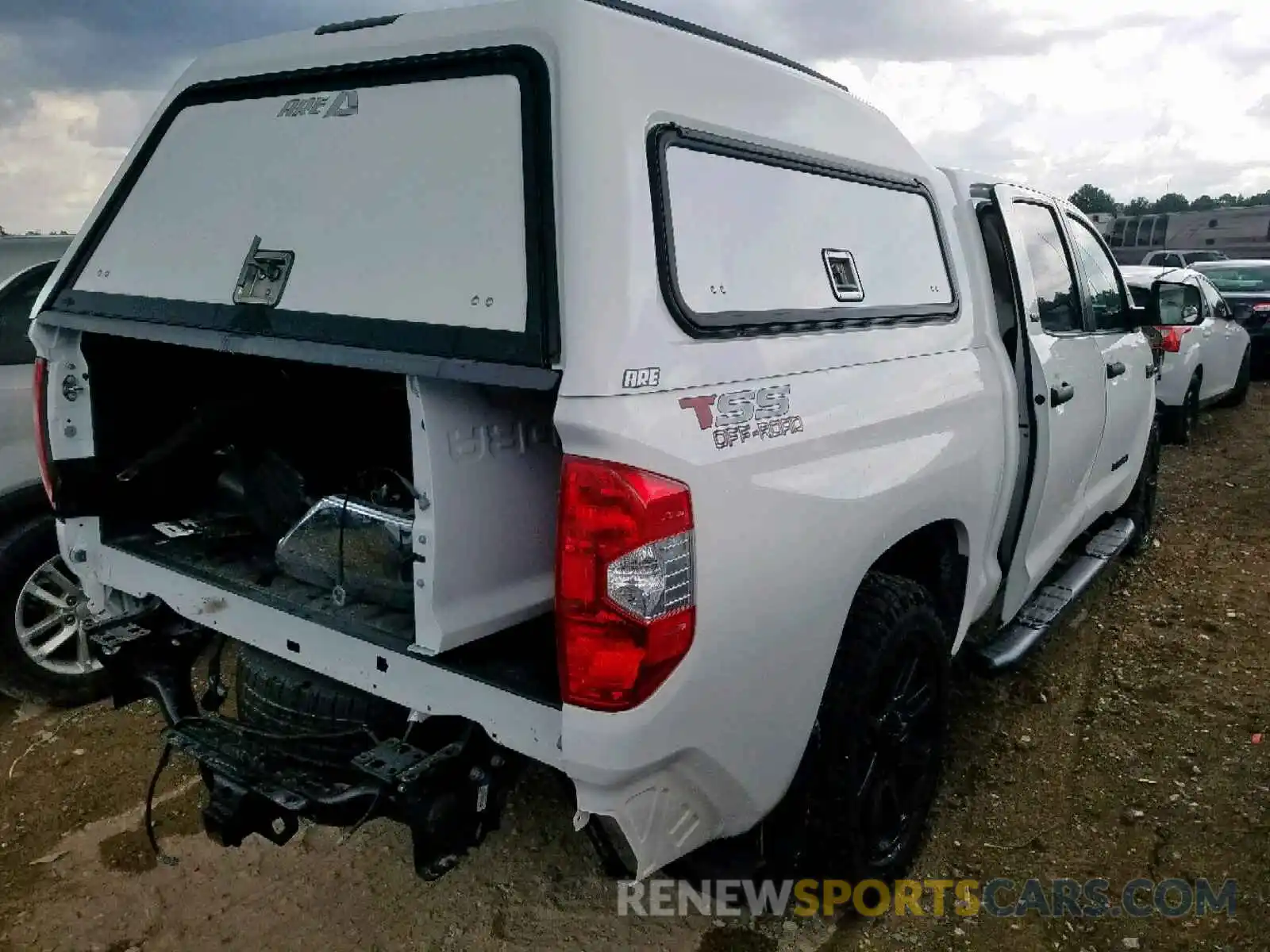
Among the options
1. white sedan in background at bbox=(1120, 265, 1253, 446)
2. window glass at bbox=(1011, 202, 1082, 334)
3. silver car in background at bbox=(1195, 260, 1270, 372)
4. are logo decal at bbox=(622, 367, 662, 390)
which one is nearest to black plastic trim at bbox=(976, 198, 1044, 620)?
window glass at bbox=(1011, 202, 1082, 334)

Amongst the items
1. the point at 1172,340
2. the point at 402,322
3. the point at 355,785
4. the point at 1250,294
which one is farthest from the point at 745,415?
the point at 1250,294

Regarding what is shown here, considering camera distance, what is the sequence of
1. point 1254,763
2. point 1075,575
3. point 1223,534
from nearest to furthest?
point 1254,763 < point 1075,575 < point 1223,534

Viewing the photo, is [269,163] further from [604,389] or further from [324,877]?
[324,877]

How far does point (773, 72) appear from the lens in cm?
267

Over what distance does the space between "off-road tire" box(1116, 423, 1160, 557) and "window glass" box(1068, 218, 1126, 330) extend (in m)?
1.26

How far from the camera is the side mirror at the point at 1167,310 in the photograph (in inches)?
185

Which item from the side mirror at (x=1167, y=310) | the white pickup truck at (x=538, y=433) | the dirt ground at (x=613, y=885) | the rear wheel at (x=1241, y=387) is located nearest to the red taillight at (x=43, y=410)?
the white pickup truck at (x=538, y=433)

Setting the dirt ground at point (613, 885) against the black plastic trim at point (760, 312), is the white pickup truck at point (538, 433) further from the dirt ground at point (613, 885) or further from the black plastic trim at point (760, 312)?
the dirt ground at point (613, 885)

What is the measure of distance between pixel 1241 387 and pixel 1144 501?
21.7ft

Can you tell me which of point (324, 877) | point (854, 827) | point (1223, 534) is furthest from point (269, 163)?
point (1223, 534)

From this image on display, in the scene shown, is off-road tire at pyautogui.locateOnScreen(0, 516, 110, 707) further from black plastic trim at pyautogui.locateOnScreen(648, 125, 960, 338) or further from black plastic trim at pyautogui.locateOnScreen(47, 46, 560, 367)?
black plastic trim at pyautogui.locateOnScreen(648, 125, 960, 338)

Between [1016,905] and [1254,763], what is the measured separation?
140cm

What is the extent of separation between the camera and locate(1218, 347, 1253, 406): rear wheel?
1092cm

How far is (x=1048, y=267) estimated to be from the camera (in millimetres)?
3965
